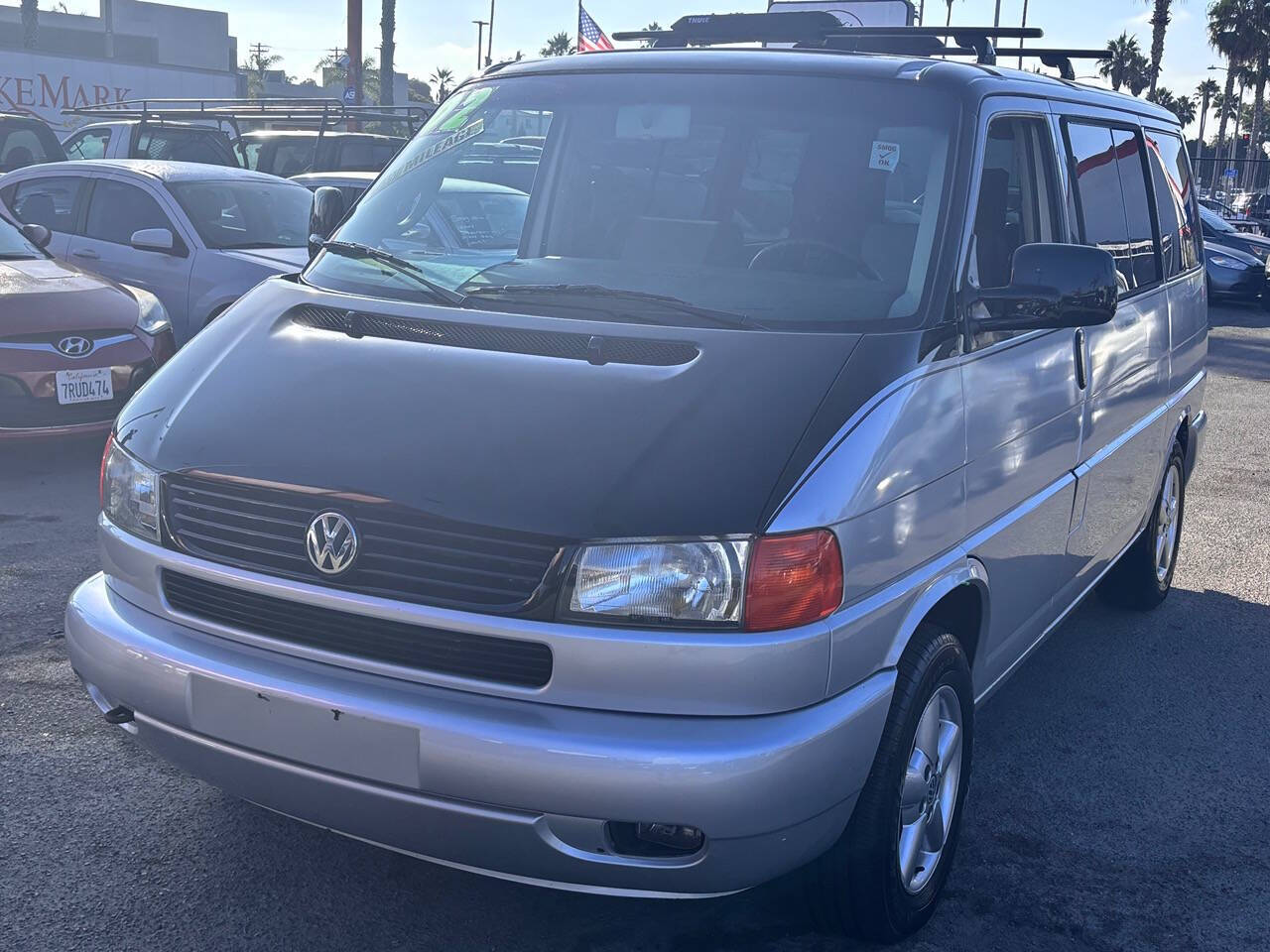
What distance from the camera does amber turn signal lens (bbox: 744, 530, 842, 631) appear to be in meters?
2.62

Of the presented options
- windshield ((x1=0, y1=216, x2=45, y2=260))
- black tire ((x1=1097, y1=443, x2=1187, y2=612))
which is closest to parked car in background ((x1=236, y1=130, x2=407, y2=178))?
windshield ((x1=0, y1=216, x2=45, y2=260))

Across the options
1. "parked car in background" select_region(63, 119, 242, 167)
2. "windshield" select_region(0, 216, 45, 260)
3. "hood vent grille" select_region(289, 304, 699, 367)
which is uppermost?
"parked car in background" select_region(63, 119, 242, 167)

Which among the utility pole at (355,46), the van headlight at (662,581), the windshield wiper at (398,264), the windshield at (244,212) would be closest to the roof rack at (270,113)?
the windshield at (244,212)

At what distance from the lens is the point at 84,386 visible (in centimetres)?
752

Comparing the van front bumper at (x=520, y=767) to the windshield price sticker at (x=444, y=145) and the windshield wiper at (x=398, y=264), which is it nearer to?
the windshield wiper at (x=398, y=264)

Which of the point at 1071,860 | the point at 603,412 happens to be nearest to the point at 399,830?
the point at 603,412

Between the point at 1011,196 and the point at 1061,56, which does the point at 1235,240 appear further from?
the point at 1011,196

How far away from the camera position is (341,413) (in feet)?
9.73

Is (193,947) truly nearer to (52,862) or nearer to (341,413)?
(52,862)

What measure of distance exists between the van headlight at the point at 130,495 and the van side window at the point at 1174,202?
3937 mm

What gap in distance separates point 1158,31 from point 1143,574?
4847 cm

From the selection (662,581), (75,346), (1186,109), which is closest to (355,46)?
(75,346)

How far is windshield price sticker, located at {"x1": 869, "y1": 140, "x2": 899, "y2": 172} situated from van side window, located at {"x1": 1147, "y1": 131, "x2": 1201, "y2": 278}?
7.15 feet

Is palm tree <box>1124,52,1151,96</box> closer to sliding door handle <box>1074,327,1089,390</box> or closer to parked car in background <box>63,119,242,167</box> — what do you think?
parked car in background <box>63,119,242,167</box>
